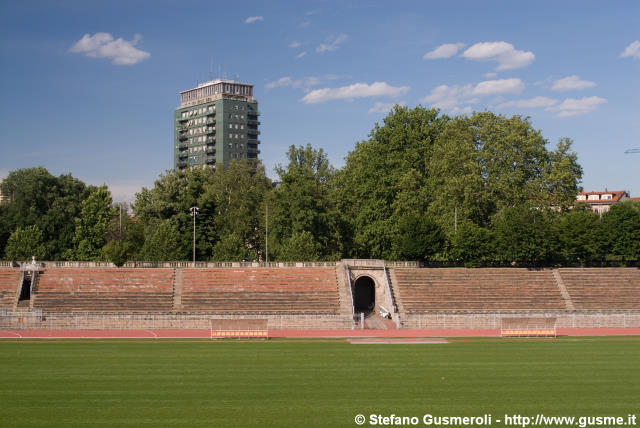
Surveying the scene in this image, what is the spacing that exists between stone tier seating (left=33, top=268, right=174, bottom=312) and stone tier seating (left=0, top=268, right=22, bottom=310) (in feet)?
6.02

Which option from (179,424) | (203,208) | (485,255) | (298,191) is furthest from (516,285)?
(179,424)

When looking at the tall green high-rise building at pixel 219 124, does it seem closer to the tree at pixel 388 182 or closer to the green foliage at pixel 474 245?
the tree at pixel 388 182

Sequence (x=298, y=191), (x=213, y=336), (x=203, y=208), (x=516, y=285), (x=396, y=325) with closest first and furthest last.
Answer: (x=213, y=336), (x=396, y=325), (x=516, y=285), (x=298, y=191), (x=203, y=208)

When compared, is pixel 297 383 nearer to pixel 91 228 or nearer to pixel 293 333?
pixel 293 333

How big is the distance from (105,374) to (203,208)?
163 feet

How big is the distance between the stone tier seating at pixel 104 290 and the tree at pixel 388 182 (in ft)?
78.8

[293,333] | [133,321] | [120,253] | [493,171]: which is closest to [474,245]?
[493,171]

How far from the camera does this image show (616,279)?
59844 millimetres

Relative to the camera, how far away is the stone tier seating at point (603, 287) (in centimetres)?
5512

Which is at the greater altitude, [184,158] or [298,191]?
[184,158]

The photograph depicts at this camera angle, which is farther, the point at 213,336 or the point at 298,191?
the point at 298,191

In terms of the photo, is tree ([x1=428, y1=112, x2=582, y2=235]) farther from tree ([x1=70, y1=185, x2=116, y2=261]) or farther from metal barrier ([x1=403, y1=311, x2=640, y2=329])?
tree ([x1=70, y1=185, x2=116, y2=261])

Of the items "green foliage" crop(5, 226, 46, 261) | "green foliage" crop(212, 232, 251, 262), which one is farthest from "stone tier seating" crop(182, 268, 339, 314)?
"green foliage" crop(5, 226, 46, 261)

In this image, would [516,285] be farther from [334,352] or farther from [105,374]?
[105,374]
